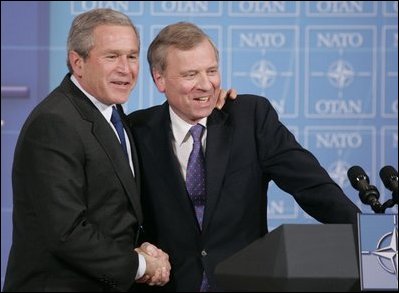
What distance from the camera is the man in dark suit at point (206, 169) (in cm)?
283

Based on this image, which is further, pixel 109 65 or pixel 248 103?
pixel 248 103

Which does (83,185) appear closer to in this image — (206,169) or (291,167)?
(206,169)

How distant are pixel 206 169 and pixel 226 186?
0.09 meters

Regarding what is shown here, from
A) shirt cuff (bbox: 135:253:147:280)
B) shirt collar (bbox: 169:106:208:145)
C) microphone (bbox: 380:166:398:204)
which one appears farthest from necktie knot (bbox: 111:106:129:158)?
microphone (bbox: 380:166:398:204)

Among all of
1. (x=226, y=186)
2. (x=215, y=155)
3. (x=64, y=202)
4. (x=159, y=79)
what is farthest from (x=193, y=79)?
(x=64, y=202)

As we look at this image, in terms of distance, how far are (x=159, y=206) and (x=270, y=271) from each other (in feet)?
2.86

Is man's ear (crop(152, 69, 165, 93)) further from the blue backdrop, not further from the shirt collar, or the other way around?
the blue backdrop

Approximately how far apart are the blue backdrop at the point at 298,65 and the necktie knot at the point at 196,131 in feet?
6.08

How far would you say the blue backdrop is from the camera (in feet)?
15.6

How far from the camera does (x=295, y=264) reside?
2.07 metres

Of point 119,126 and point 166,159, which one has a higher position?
point 119,126

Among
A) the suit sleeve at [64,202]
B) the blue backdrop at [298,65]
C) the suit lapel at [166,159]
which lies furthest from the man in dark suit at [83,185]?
the blue backdrop at [298,65]

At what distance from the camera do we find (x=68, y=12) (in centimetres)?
475

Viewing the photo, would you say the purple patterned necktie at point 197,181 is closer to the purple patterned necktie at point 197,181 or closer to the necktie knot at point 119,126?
the purple patterned necktie at point 197,181
